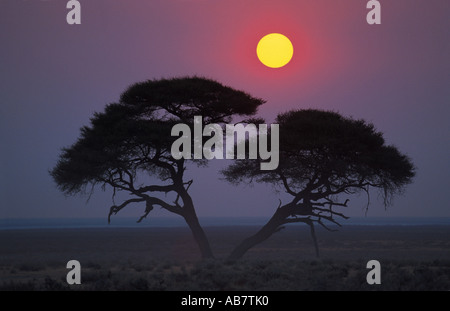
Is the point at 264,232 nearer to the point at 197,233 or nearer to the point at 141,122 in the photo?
the point at 197,233

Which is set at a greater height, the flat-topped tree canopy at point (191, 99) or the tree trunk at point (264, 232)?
the flat-topped tree canopy at point (191, 99)

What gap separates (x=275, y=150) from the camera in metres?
32.1

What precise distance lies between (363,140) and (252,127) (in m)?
5.64

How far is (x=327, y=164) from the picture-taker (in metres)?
31.2

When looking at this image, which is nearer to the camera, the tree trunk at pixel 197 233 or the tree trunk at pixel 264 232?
the tree trunk at pixel 264 232

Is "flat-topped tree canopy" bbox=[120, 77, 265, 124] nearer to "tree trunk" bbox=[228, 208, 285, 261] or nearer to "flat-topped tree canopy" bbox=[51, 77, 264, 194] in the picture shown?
"flat-topped tree canopy" bbox=[51, 77, 264, 194]

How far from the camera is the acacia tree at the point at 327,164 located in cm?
3145

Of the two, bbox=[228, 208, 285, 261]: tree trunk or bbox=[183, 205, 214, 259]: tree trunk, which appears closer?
bbox=[228, 208, 285, 261]: tree trunk

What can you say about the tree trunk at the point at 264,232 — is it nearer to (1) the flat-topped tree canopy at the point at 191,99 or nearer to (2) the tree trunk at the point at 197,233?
(2) the tree trunk at the point at 197,233

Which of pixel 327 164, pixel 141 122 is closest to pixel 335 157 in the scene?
pixel 327 164

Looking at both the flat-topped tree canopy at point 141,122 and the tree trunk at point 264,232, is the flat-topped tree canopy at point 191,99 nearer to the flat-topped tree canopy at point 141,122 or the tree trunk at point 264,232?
the flat-topped tree canopy at point 141,122

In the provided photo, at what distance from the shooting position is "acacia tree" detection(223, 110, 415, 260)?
103ft

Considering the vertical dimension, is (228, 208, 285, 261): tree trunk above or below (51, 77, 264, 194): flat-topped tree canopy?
below
